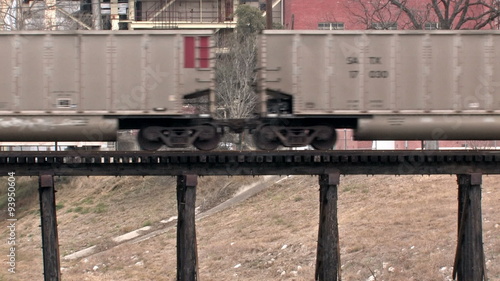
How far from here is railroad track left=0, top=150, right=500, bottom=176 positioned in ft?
48.7

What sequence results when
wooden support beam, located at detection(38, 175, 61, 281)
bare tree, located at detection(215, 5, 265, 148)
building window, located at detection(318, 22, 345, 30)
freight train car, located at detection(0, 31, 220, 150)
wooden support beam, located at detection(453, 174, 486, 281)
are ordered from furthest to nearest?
building window, located at detection(318, 22, 345, 30)
bare tree, located at detection(215, 5, 265, 148)
freight train car, located at detection(0, 31, 220, 150)
wooden support beam, located at detection(453, 174, 486, 281)
wooden support beam, located at detection(38, 175, 61, 281)

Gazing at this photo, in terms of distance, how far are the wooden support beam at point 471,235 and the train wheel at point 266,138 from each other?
467cm

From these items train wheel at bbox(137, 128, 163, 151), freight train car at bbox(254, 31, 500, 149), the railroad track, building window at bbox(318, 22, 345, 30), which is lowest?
the railroad track

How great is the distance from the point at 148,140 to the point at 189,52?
251 cm

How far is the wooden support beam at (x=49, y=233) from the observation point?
14.6 m

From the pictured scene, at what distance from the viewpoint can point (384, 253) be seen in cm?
2006

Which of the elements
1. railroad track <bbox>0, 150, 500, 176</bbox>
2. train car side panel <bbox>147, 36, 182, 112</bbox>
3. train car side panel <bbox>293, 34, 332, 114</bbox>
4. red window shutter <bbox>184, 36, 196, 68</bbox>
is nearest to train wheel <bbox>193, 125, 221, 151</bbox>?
train car side panel <bbox>147, 36, 182, 112</bbox>

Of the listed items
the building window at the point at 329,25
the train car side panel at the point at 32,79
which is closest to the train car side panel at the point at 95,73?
the train car side panel at the point at 32,79

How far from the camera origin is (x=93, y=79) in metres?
16.0

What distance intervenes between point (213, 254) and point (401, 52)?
11544 millimetres

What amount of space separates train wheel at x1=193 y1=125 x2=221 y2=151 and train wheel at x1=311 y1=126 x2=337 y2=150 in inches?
100

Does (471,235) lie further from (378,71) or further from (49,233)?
(49,233)

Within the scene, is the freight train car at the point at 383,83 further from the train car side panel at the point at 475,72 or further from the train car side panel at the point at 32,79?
the train car side panel at the point at 32,79

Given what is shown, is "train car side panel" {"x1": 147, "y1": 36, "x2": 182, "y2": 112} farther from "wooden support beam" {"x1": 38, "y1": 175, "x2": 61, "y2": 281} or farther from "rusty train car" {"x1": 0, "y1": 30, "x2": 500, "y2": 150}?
"wooden support beam" {"x1": 38, "y1": 175, "x2": 61, "y2": 281}
